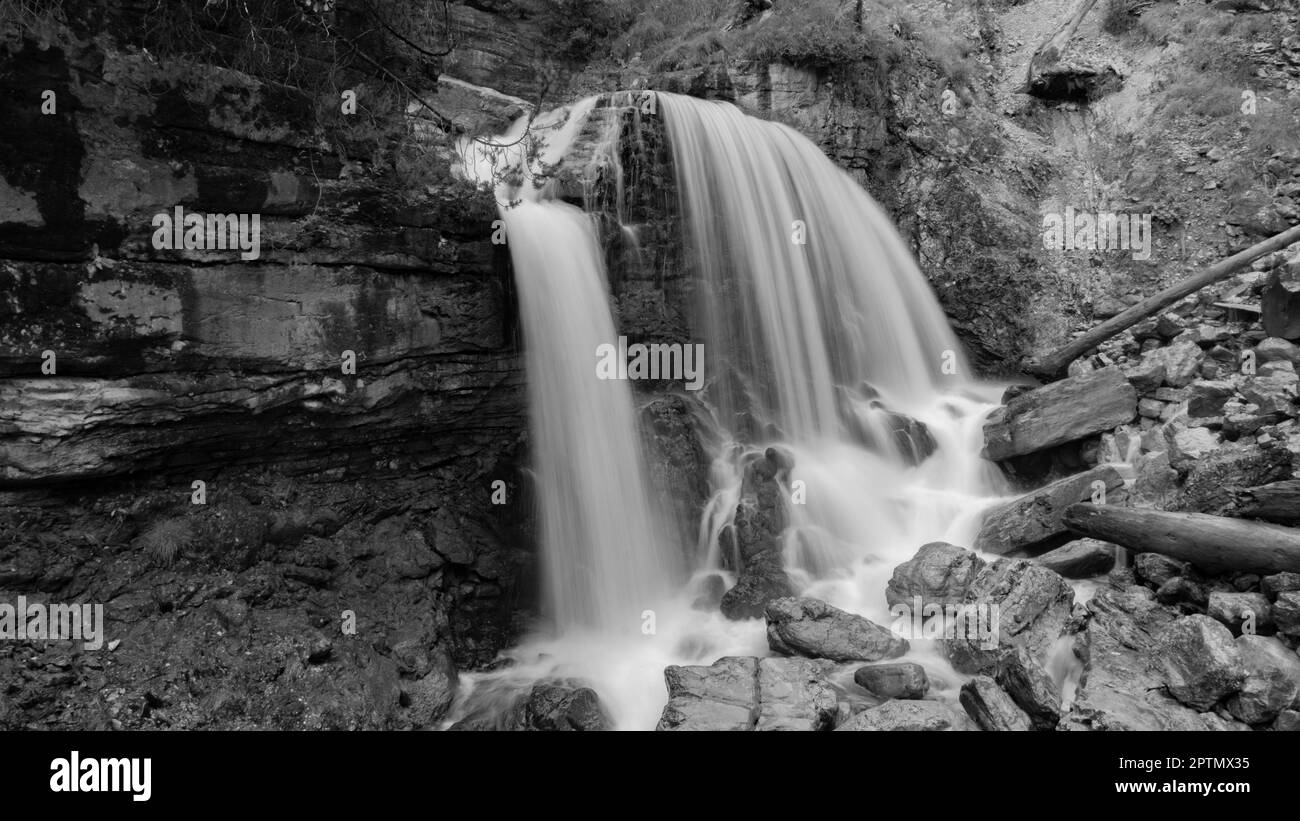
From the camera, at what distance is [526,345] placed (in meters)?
8.54

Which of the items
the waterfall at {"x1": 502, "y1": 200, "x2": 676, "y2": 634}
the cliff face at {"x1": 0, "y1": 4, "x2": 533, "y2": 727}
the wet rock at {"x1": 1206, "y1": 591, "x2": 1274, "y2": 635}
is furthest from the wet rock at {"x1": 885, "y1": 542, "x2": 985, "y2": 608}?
the cliff face at {"x1": 0, "y1": 4, "x2": 533, "y2": 727}

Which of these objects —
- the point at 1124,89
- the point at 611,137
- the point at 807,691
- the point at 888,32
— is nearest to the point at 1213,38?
the point at 1124,89

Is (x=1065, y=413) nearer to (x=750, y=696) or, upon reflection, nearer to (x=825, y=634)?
(x=825, y=634)

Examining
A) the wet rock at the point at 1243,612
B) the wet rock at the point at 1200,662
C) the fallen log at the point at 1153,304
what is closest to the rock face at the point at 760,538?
the wet rock at the point at 1200,662

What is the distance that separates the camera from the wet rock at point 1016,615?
660cm

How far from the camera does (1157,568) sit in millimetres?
7004

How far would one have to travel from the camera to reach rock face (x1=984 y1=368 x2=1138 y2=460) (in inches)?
372

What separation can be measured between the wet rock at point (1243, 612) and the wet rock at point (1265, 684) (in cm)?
26

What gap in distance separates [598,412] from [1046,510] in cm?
518

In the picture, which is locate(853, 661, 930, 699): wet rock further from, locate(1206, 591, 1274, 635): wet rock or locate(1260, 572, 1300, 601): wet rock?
locate(1260, 572, 1300, 601): wet rock

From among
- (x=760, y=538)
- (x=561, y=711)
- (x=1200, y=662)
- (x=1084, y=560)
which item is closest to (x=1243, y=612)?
(x=1200, y=662)

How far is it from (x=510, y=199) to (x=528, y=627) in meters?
5.10

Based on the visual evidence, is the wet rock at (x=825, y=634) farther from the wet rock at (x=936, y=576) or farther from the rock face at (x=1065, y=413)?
the rock face at (x=1065, y=413)

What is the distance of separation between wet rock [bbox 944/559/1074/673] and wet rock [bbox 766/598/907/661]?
0.61 metres
